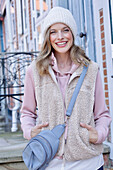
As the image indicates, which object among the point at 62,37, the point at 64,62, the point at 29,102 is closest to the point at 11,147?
the point at 29,102

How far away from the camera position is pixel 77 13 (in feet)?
15.8

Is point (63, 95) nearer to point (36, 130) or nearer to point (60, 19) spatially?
point (36, 130)

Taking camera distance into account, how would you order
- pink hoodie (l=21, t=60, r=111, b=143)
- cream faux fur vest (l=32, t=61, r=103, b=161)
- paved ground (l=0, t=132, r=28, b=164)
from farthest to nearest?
paved ground (l=0, t=132, r=28, b=164)
pink hoodie (l=21, t=60, r=111, b=143)
cream faux fur vest (l=32, t=61, r=103, b=161)

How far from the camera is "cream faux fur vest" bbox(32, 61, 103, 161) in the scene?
167cm

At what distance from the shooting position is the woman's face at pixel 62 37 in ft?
5.95

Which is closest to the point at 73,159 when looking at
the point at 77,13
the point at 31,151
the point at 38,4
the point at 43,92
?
the point at 31,151

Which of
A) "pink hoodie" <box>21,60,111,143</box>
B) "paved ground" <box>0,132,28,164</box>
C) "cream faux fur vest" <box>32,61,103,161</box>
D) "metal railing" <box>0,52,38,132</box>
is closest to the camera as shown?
"cream faux fur vest" <box>32,61,103,161</box>

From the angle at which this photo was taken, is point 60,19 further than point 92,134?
Yes

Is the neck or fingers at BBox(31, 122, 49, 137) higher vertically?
the neck

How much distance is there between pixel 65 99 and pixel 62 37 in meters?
0.38

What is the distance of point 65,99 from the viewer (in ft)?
5.71

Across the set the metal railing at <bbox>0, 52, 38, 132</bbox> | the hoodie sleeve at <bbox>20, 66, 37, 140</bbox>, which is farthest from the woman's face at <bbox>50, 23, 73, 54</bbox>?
the metal railing at <bbox>0, 52, 38, 132</bbox>

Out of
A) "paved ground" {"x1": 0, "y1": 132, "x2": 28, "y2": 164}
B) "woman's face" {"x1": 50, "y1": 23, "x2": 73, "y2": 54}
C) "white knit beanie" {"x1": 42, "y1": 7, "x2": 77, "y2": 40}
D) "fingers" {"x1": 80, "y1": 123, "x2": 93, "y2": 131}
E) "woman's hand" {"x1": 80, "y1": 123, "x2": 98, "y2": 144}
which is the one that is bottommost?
"paved ground" {"x1": 0, "y1": 132, "x2": 28, "y2": 164}

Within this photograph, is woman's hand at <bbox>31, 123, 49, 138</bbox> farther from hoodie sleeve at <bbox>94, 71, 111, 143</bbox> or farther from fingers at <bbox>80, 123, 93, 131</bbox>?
hoodie sleeve at <bbox>94, 71, 111, 143</bbox>
